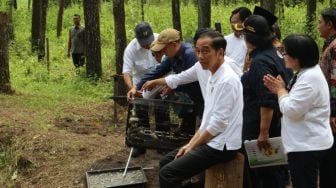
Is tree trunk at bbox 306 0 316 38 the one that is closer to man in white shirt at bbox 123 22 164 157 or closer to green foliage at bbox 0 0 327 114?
green foliage at bbox 0 0 327 114

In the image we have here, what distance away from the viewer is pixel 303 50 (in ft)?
12.5

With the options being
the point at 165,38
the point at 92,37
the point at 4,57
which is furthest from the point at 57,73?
the point at 165,38

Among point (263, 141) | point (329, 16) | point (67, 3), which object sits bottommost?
point (263, 141)

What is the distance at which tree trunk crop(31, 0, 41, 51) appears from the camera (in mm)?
17889

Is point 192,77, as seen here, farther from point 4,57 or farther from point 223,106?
point 4,57

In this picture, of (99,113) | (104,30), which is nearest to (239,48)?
(99,113)

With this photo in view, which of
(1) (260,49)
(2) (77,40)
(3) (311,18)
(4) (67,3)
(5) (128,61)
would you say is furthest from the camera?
(4) (67,3)

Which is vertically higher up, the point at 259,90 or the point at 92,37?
the point at 92,37

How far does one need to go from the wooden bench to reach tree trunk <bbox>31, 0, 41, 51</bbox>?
48.5 ft

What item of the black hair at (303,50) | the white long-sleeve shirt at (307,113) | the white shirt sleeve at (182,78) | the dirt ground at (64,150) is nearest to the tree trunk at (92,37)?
the dirt ground at (64,150)

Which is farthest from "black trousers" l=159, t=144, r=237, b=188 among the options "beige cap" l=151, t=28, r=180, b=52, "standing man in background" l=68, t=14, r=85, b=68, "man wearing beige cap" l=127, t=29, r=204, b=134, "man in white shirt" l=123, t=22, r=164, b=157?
"standing man in background" l=68, t=14, r=85, b=68

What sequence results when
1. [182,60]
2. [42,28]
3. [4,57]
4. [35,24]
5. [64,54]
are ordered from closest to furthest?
[182,60] → [4,57] → [42,28] → [35,24] → [64,54]

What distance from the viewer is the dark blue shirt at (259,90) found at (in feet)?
13.8

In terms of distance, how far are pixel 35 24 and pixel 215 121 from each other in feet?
51.8
